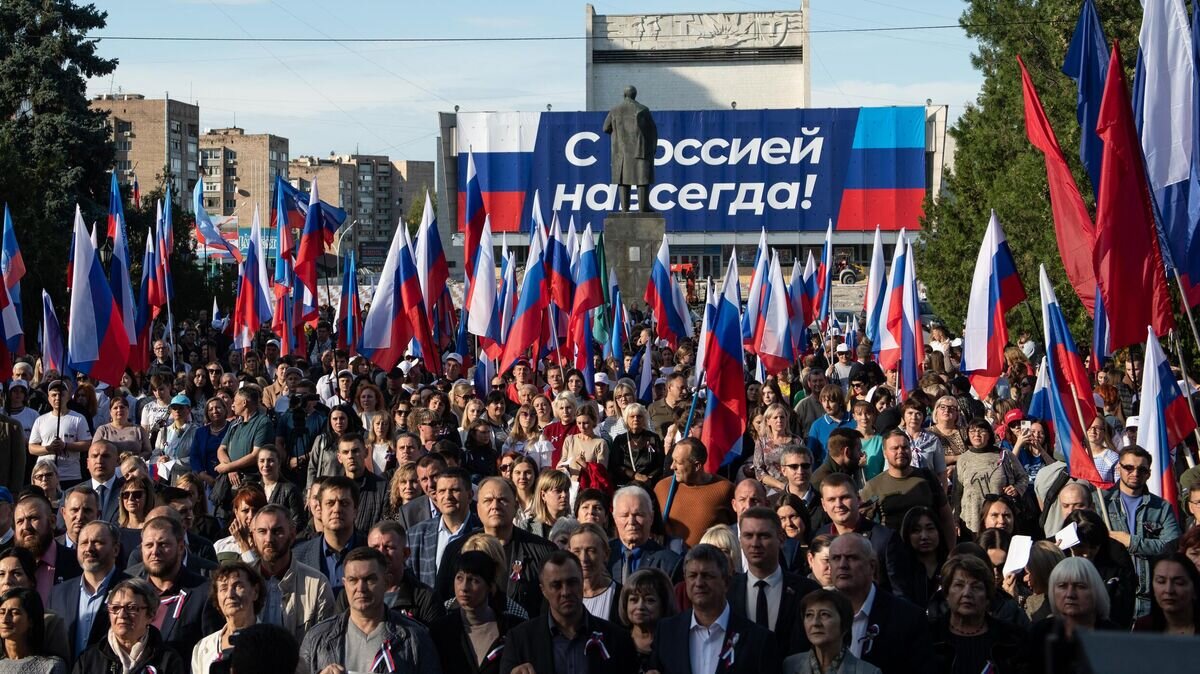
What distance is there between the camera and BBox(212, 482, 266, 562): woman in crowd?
22.8 feet

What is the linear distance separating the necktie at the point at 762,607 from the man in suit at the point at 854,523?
2.32 feet

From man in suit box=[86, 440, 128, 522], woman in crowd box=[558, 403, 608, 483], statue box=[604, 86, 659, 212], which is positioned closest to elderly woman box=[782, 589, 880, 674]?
woman in crowd box=[558, 403, 608, 483]

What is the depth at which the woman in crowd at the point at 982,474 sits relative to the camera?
8.71m

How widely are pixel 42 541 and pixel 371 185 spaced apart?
564ft

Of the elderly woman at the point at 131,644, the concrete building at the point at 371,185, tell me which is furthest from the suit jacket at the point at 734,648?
the concrete building at the point at 371,185

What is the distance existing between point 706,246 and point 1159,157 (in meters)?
47.7

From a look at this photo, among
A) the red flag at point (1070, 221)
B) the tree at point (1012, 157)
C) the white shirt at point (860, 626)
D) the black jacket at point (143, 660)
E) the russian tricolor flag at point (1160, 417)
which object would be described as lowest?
the black jacket at point (143, 660)

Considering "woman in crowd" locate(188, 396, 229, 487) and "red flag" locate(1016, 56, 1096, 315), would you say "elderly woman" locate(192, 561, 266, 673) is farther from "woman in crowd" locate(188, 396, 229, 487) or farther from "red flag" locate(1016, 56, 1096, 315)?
"woman in crowd" locate(188, 396, 229, 487)

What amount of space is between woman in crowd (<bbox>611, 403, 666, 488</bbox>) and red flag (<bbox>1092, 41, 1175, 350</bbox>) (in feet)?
9.18

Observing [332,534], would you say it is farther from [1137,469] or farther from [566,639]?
[1137,469]

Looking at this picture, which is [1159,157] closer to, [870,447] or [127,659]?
[870,447]

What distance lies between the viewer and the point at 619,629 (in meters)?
5.51

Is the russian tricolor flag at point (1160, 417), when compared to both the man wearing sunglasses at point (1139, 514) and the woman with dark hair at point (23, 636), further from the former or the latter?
the woman with dark hair at point (23, 636)


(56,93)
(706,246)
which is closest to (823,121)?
(706,246)
